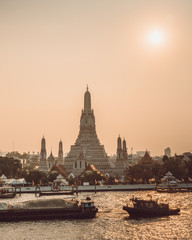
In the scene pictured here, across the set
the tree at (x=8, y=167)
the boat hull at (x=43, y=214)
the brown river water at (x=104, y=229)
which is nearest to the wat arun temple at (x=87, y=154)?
the tree at (x=8, y=167)

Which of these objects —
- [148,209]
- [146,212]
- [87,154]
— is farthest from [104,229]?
[87,154]

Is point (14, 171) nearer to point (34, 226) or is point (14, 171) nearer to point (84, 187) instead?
point (84, 187)

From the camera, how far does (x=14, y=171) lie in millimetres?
142875

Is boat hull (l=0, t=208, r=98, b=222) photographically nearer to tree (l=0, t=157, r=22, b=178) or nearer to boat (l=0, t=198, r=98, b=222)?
boat (l=0, t=198, r=98, b=222)

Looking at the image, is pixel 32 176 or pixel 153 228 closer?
pixel 153 228

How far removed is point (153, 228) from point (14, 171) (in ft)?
347

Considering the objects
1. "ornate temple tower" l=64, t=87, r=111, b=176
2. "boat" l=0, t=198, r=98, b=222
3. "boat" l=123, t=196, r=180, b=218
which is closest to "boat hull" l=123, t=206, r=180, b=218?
A: "boat" l=123, t=196, r=180, b=218

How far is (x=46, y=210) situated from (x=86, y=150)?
313 ft

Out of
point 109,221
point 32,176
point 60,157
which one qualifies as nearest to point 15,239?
point 109,221

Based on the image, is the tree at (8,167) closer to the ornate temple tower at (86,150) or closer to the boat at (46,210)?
the ornate temple tower at (86,150)

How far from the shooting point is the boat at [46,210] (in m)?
52.7

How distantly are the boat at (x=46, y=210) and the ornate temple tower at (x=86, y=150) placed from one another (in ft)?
268

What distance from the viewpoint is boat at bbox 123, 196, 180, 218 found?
179 ft

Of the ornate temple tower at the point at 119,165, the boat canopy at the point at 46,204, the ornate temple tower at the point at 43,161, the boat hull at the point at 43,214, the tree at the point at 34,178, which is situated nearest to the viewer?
the boat hull at the point at 43,214
